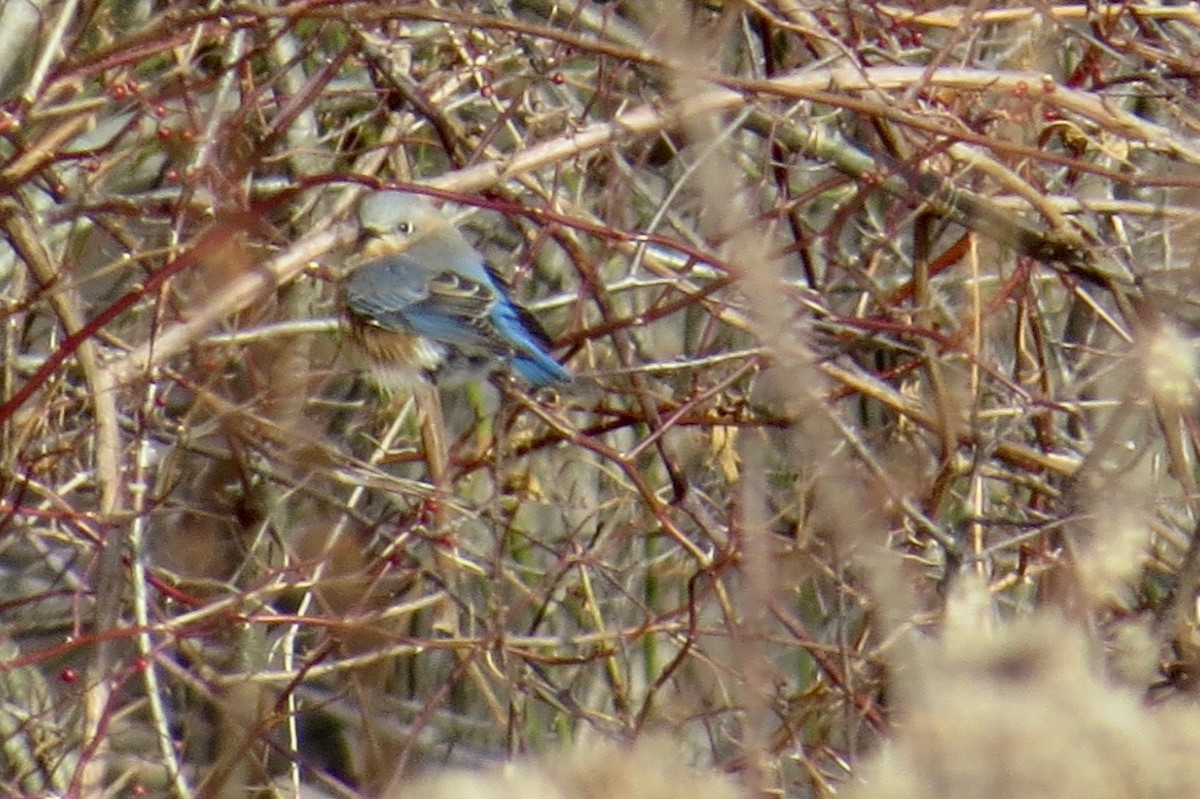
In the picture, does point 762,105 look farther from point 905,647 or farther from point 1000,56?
point 905,647

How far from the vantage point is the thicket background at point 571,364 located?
11.8 feet

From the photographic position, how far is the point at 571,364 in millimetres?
5422

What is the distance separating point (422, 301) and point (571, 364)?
1.48 feet

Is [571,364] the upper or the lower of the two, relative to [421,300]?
lower

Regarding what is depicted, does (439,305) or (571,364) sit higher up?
(439,305)

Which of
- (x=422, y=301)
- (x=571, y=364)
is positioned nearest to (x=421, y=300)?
(x=422, y=301)

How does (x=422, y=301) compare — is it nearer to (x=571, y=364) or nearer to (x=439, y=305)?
(x=439, y=305)

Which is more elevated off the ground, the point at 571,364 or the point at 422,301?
the point at 422,301

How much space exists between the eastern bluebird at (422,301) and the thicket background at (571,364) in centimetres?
12

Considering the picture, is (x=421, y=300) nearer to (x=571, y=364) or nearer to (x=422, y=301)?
(x=422, y=301)

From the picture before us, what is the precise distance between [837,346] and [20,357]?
1932mm

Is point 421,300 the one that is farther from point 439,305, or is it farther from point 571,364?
point 571,364

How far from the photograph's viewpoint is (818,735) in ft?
15.3

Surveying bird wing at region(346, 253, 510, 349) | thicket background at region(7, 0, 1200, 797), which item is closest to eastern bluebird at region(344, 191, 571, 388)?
bird wing at region(346, 253, 510, 349)
